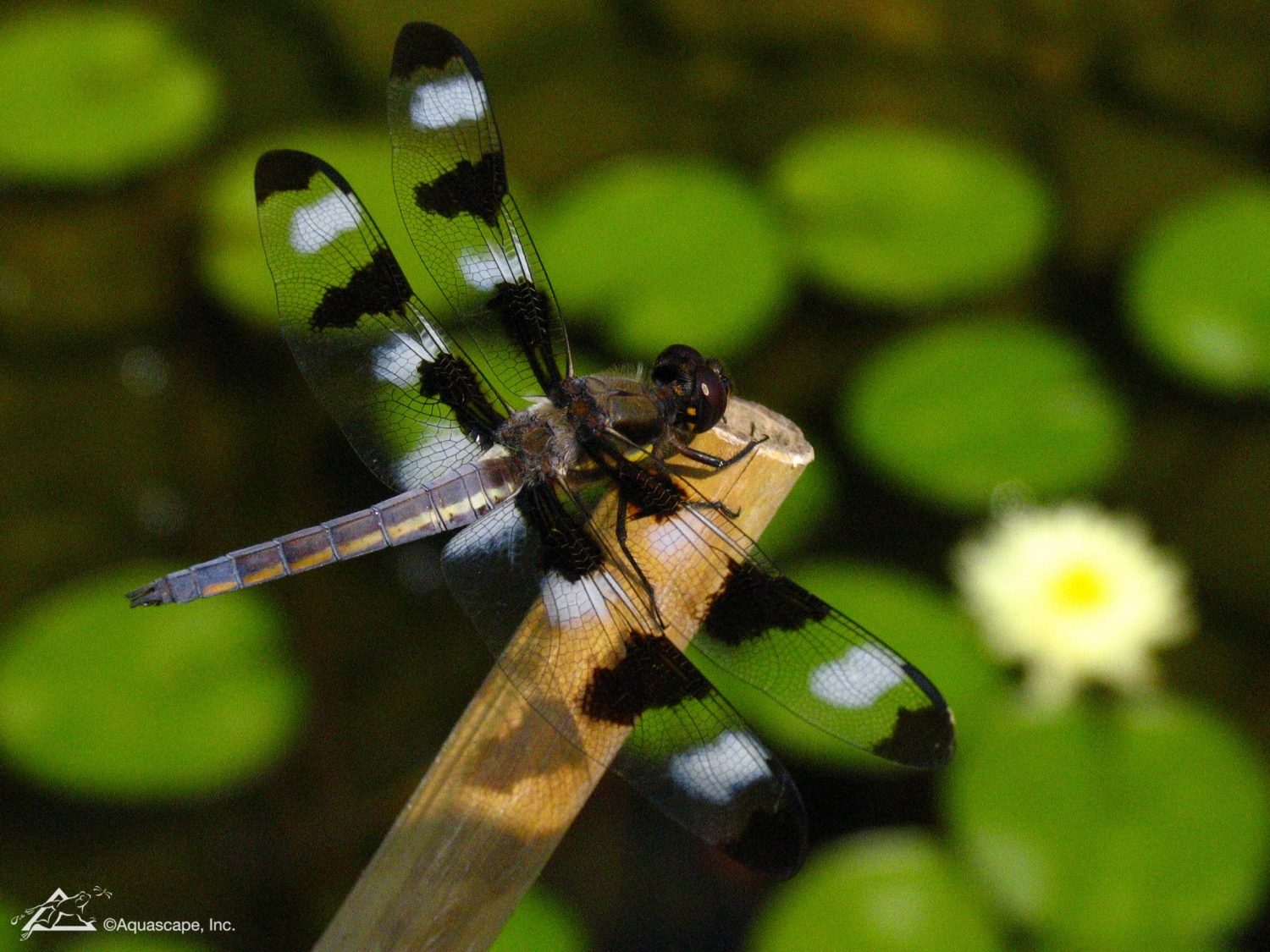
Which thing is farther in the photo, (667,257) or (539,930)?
(667,257)

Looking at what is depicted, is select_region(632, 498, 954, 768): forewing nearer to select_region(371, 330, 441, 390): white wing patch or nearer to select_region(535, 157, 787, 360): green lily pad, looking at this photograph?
select_region(371, 330, 441, 390): white wing patch

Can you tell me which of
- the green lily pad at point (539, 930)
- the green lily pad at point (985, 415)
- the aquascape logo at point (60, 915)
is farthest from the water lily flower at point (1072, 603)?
the aquascape logo at point (60, 915)

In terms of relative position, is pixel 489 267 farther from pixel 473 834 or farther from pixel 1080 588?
pixel 1080 588

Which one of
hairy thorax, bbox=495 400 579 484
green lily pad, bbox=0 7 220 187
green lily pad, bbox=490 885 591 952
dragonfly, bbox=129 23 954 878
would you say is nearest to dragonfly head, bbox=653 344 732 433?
dragonfly, bbox=129 23 954 878

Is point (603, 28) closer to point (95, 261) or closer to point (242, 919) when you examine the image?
point (95, 261)

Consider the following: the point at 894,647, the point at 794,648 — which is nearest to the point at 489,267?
the point at 794,648

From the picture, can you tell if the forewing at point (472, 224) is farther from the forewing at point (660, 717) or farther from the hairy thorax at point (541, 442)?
the forewing at point (660, 717)

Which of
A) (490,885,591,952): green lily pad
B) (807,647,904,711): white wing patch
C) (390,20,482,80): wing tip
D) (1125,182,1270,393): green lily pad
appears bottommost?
(490,885,591,952): green lily pad
